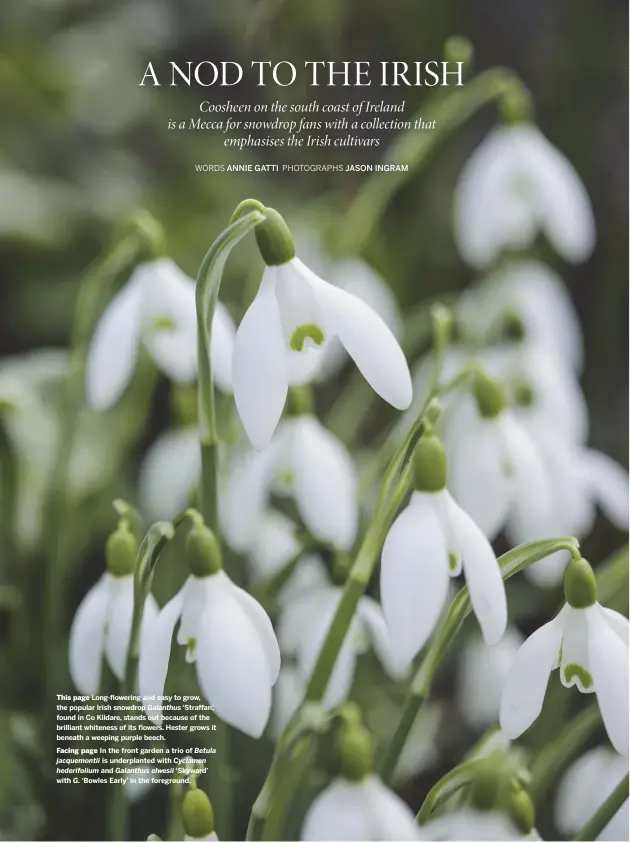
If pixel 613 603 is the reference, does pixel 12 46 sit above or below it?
above

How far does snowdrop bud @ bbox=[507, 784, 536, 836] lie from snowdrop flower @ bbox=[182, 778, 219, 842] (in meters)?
0.18

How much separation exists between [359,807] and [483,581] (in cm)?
15

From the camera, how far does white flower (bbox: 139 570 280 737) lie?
0.56 metres

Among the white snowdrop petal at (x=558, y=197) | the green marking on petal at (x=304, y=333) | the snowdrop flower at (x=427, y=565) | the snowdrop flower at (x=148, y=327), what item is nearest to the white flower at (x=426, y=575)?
the snowdrop flower at (x=427, y=565)

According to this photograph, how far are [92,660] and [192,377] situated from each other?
0.75ft

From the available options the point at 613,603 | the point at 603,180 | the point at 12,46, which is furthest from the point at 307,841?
the point at 12,46

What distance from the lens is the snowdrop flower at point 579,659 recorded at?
1.84 feet

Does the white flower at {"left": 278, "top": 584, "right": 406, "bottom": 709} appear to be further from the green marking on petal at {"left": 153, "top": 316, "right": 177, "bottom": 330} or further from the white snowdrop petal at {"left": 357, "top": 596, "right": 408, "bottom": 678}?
the green marking on petal at {"left": 153, "top": 316, "right": 177, "bottom": 330}

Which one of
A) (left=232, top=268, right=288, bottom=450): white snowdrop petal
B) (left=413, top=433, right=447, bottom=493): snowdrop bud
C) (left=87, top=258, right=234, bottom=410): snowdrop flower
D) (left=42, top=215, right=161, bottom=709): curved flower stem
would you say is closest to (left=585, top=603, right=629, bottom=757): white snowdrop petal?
(left=413, top=433, right=447, bottom=493): snowdrop bud

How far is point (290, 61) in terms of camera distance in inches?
33.3

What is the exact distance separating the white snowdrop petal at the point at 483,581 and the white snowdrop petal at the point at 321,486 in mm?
173

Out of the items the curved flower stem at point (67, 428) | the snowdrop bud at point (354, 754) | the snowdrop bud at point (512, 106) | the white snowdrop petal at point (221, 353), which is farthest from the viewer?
the snowdrop bud at point (512, 106)

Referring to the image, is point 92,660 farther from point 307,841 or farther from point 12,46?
point 12,46
